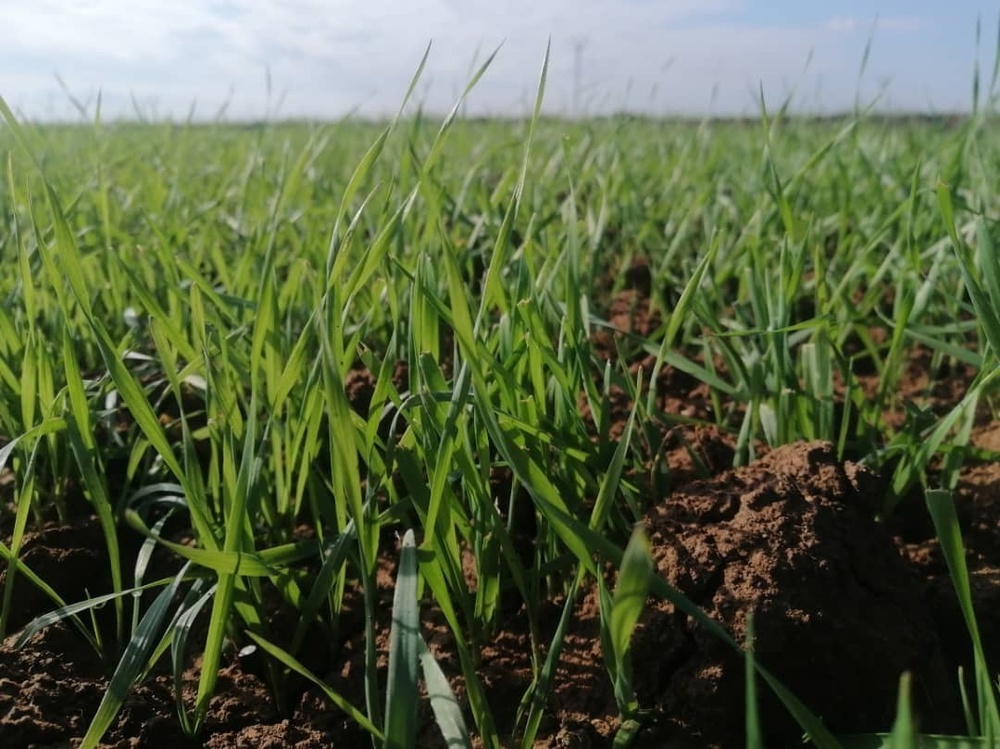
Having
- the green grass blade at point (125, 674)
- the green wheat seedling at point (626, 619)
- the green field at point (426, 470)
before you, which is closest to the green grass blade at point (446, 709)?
the green field at point (426, 470)

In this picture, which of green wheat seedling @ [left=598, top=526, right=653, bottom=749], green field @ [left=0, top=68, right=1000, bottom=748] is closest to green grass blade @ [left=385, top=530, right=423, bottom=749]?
green field @ [left=0, top=68, right=1000, bottom=748]

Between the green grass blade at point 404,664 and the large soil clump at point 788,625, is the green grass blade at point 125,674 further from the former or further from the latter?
the large soil clump at point 788,625

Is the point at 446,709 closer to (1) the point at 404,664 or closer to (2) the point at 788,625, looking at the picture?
(1) the point at 404,664

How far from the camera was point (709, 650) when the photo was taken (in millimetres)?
638

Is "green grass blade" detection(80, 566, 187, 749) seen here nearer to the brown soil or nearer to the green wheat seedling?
the brown soil

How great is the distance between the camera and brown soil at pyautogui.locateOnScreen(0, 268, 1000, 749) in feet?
2.09

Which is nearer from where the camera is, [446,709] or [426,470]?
[446,709]

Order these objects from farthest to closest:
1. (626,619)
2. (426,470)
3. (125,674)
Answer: (426,470) < (125,674) < (626,619)

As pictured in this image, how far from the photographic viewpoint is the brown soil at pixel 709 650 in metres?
0.64

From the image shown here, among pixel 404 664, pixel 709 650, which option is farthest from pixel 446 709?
pixel 709 650

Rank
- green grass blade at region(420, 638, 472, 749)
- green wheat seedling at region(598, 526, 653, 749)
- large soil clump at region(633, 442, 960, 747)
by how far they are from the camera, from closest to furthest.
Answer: green wheat seedling at region(598, 526, 653, 749) < green grass blade at region(420, 638, 472, 749) < large soil clump at region(633, 442, 960, 747)

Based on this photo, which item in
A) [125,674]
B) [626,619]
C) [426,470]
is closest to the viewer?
[626,619]

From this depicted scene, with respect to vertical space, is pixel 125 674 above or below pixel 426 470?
below

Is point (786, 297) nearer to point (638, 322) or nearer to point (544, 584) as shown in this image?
point (544, 584)
